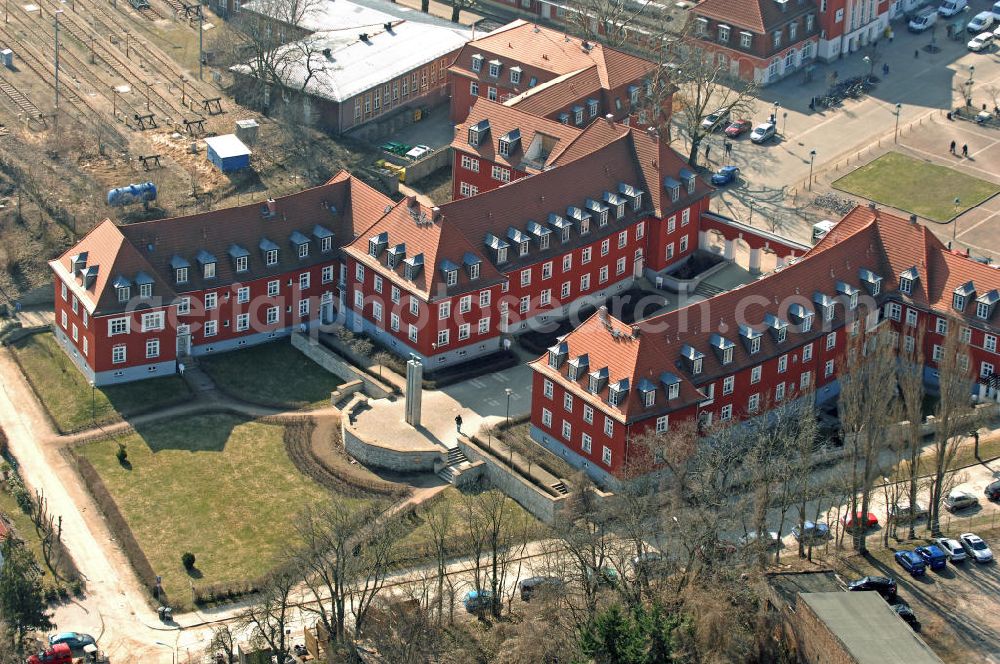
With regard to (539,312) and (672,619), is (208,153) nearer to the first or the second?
(539,312)

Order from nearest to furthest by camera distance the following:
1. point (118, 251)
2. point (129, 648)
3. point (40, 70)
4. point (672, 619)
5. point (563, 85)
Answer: point (672, 619)
point (129, 648)
point (118, 251)
point (563, 85)
point (40, 70)

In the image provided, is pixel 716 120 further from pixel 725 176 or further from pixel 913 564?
pixel 913 564

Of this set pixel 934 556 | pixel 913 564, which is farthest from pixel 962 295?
pixel 913 564

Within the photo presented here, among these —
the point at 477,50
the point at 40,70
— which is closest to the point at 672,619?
the point at 477,50

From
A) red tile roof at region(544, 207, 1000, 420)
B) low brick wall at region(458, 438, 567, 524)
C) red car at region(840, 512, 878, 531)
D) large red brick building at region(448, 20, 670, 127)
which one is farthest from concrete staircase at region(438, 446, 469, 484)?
large red brick building at region(448, 20, 670, 127)

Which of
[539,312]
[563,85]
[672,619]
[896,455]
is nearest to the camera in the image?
[672,619]

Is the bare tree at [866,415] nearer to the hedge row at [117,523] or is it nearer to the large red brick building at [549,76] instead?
the hedge row at [117,523]
